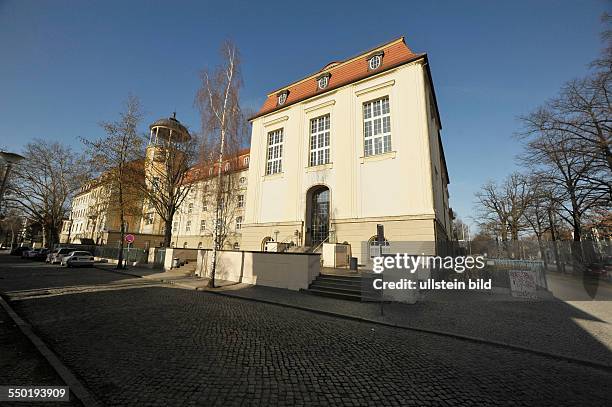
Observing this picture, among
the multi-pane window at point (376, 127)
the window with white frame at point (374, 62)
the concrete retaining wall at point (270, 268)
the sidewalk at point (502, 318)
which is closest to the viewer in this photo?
the sidewalk at point (502, 318)

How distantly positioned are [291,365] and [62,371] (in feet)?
11.1

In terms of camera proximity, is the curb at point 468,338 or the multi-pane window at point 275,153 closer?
the curb at point 468,338

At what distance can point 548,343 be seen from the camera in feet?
18.9

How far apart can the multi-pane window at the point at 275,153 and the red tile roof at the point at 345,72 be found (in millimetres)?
2628

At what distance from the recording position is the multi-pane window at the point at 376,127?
63.5 feet

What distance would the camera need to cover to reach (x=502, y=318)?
7.88 meters

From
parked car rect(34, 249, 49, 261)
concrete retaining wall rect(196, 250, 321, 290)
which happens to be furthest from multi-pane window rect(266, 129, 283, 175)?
parked car rect(34, 249, 49, 261)

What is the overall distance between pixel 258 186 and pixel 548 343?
22.2 meters

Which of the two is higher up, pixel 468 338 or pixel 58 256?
pixel 58 256

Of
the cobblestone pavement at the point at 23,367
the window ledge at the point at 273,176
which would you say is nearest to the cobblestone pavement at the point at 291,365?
the cobblestone pavement at the point at 23,367

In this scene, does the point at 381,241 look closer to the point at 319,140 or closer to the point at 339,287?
the point at 339,287

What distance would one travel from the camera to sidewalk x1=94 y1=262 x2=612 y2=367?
5.74 meters

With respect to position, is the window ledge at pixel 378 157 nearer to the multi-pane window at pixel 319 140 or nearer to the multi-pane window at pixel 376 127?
the multi-pane window at pixel 376 127

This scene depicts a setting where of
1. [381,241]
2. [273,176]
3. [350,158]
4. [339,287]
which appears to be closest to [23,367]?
[381,241]
